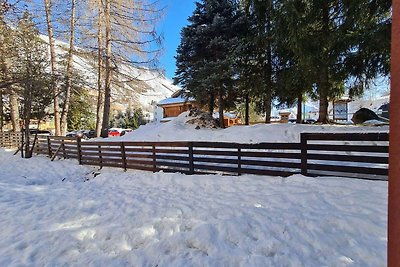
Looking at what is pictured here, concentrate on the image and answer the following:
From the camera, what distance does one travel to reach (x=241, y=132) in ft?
35.8

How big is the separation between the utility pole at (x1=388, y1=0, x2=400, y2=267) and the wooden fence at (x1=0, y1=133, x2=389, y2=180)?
411 cm

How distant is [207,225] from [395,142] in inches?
107

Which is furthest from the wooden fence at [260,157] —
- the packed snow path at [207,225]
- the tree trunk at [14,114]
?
the tree trunk at [14,114]

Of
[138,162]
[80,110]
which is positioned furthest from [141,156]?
[80,110]

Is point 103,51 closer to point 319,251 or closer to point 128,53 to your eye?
point 128,53

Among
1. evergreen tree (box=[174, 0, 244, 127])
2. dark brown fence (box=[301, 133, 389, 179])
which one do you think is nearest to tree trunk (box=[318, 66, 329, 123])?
evergreen tree (box=[174, 0, 244, 127])

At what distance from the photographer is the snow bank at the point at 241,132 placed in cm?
941

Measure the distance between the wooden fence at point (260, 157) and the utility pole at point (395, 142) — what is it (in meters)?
4.11

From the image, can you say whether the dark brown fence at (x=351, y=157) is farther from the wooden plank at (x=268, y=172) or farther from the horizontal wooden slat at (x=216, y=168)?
the horizontal wooden slat at (x=216, y=168)

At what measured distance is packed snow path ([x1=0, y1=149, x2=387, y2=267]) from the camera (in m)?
2.76

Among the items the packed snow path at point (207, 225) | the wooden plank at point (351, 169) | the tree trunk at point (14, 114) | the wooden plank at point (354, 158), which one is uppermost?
the tree trunk at point (14, 114)

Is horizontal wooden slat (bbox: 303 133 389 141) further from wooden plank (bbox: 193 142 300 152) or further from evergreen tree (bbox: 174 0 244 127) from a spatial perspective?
evergreen tree (bbox: 174 0 244 127)

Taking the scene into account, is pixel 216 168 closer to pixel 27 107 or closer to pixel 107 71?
pixel 27 107

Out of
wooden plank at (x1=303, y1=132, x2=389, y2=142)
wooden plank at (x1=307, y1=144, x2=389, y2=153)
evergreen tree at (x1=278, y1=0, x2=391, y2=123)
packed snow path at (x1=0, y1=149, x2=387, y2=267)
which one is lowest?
packed snow path at (x1=0, y1=149, x2=387, y2=267)
